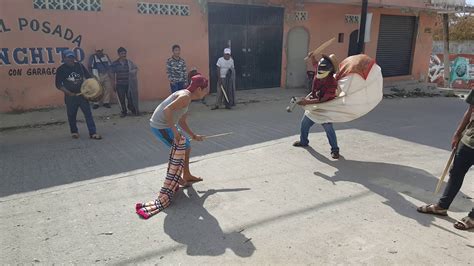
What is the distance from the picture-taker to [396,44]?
54.3 feet

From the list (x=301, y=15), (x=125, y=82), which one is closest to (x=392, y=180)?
(x=125, y=82)

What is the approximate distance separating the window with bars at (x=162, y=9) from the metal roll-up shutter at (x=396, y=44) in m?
9.64

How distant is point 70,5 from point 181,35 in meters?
2.93

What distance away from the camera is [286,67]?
13.1 m

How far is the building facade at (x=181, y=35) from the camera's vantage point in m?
8.24

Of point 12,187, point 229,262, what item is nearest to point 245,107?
point 12,187

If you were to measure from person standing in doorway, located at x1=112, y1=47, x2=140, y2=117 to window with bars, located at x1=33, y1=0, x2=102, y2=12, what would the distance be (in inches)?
60.9

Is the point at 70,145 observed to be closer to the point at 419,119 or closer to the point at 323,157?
the point at 323,157

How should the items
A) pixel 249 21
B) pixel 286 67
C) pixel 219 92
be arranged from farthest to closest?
1. pixel 286 67
2. pixel 249 21
3. pixel 219 92

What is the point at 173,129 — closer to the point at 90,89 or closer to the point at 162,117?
the point at 162,117

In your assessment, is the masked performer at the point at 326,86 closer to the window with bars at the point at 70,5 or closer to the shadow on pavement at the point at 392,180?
the shadow on pavement at the point at 392,180

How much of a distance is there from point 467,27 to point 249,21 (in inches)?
730

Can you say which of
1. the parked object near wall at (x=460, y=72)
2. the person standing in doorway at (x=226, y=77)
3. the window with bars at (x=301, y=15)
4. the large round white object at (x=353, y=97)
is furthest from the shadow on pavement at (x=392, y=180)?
the parked object near wall at (x=460, y=72)

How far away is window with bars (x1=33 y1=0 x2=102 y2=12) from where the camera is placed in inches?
321
